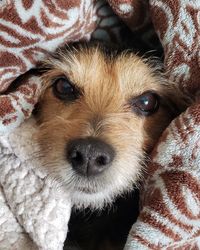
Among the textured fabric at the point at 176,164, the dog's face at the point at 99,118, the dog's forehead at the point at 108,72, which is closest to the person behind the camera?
the textured fabric at the point at 176,164

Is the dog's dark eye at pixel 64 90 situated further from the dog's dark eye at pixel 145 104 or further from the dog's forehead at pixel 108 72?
the dog's dark eye at pixel 145 104

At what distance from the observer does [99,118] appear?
50.6 inches

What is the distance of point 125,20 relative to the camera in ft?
4.04

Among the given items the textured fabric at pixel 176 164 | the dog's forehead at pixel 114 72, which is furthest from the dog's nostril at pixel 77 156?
the dog's forehead at pixel 114 72

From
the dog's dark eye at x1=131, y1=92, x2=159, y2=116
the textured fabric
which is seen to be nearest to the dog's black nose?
the textured fabric

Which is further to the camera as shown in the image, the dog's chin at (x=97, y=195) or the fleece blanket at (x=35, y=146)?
the dog's chin at (x=97, y=195)

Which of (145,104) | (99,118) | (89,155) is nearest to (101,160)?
(89,155)

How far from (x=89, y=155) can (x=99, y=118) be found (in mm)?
174

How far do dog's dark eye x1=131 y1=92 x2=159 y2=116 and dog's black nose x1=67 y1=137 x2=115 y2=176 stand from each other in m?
0.22

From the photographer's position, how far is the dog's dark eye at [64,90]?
1.38m

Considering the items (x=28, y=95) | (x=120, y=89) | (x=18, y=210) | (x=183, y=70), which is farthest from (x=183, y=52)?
(x=18, y=210)

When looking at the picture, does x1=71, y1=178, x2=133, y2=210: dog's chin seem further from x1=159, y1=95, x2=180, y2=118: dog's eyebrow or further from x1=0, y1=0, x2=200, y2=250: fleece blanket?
x1=159, y1=95, x2=180, y2=118: dog's eyebrow

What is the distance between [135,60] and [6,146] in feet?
1.45

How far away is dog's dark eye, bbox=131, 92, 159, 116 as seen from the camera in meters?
1.38
